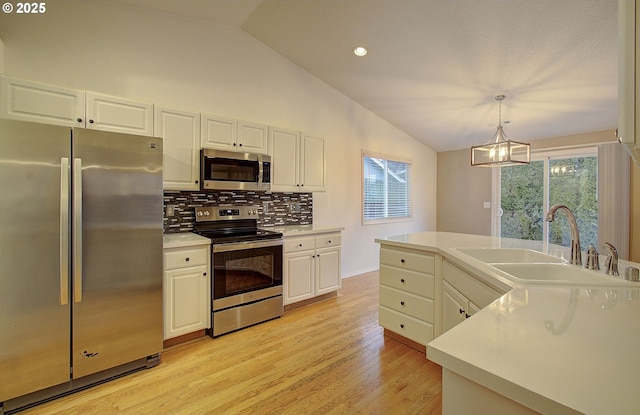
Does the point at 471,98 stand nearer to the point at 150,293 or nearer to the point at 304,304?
the point at 304,304

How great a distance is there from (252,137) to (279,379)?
7.61ft

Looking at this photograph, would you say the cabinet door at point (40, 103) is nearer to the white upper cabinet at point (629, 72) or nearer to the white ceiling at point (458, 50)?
the white ceiling at point (458, 50)

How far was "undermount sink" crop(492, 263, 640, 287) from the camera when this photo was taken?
127 centimetres

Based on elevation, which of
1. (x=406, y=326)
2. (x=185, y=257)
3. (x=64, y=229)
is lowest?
(x=406, y=326)

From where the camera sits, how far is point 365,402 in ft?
5.84

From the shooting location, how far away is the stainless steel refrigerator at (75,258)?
1675 millimetres

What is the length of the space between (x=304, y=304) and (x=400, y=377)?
1.57m

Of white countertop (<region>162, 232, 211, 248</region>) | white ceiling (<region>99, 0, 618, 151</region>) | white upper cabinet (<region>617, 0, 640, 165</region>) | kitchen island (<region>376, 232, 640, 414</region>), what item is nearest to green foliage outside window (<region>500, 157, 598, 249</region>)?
white ceiling (<region>99, 0, 618, 151</region>)

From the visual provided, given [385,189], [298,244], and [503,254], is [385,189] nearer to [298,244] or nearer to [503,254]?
[298,244]

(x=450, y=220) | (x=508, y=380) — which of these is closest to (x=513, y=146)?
(x=508, y=380)

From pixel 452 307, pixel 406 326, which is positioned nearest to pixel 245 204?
pixel 406 326

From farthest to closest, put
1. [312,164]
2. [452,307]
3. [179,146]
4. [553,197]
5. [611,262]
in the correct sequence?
[553,197], [312,164], [179,146], [452,307], [611,262]

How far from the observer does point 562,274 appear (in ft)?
5.11

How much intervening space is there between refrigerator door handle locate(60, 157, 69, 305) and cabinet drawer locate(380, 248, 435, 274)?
2238 mm
